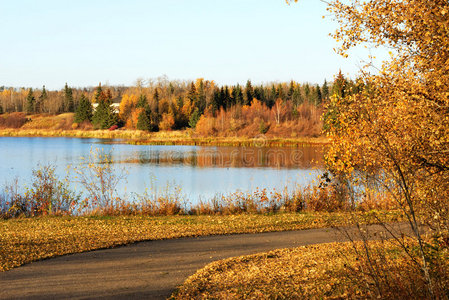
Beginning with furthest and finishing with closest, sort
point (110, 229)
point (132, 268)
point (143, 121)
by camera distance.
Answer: point (143, 121)
point (110, 229)
point (132, 268)

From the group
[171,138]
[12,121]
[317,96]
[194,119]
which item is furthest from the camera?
[12,121]

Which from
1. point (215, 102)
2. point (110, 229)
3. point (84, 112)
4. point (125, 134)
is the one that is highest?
point (215, 102)

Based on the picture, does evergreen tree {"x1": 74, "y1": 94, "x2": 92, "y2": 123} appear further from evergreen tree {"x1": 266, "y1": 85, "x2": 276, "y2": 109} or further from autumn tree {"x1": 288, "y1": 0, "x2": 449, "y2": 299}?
autumn tree {"x1": 288, "y1": 0, "x2": 449, "y2": 299}

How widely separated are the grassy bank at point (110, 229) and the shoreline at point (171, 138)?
3549cm

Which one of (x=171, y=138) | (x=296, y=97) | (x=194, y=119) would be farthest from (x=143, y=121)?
(x=296, y=97)

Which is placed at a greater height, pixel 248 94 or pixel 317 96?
pixel 248 94

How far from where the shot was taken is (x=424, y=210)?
6.75 meters

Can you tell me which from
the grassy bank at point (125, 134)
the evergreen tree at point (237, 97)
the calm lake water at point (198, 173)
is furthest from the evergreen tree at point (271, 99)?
the calm lake water at point (198, 173)

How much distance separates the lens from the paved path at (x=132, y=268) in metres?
6.62

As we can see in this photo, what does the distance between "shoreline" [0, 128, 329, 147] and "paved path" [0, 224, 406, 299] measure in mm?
38661

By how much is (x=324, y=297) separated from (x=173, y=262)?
3.29m

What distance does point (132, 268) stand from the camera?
7.93 metres

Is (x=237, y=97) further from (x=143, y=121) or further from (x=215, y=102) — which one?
(x=143, y=121)

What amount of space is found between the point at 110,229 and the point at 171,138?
202 ft
